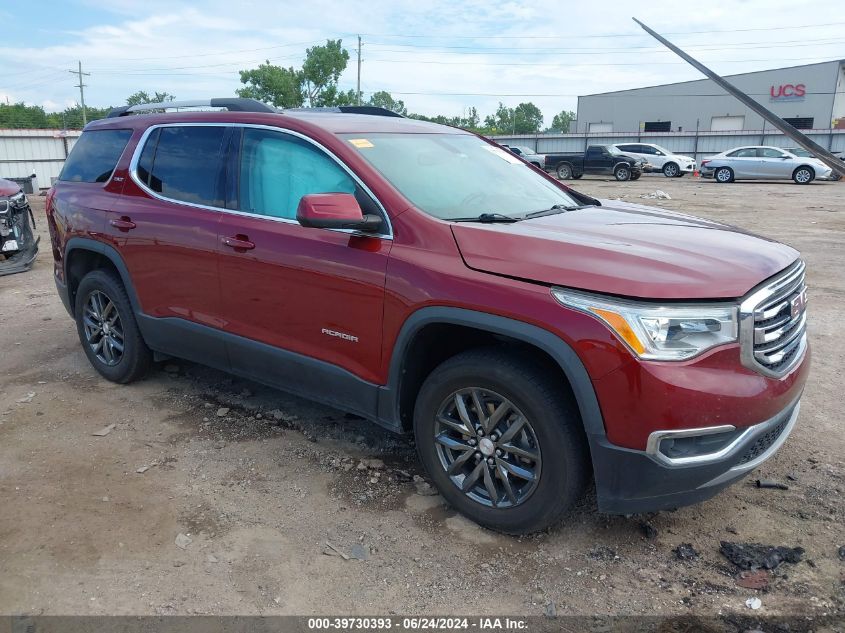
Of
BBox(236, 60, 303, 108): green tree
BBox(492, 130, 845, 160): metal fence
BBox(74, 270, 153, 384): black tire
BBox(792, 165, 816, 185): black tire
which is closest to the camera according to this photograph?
BBox(74, 270, 153, 384): black tire

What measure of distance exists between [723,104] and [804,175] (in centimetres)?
3027

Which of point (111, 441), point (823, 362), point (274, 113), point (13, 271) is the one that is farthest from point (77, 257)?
point (823, 362)

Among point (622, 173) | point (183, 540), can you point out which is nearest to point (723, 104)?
point (622, 173)

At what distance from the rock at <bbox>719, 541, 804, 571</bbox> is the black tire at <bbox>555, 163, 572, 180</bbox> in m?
28.3

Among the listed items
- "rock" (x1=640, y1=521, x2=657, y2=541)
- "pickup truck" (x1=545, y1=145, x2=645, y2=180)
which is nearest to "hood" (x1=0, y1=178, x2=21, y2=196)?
"rock" (x1=640, y1=521, x2=657, y2=541)

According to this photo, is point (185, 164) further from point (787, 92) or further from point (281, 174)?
point (787, 92)

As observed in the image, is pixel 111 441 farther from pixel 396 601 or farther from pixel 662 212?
pixel 662 212

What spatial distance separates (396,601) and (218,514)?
3.60 feet

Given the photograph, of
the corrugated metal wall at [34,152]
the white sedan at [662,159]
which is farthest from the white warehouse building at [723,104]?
the corrugated metal wall at [34,152]

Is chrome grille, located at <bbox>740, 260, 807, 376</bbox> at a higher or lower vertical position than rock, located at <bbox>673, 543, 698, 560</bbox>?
higher

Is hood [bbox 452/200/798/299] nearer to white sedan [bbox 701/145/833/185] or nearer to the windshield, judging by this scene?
the windshield

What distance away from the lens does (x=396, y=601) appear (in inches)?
107

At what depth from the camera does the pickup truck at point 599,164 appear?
1116 inches

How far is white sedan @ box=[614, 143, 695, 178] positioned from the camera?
1198 inches
